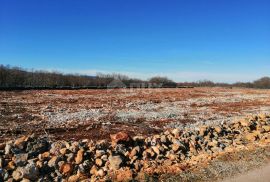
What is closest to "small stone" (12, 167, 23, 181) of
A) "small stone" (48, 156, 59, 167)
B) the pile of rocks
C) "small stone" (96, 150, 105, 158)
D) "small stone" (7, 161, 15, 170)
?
the pile of rocks

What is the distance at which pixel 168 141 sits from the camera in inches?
406

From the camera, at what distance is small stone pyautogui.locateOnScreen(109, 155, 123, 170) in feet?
26.3

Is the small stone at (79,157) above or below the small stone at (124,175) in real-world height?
above

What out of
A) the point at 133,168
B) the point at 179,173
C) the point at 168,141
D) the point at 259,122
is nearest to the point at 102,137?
the point at 168,141

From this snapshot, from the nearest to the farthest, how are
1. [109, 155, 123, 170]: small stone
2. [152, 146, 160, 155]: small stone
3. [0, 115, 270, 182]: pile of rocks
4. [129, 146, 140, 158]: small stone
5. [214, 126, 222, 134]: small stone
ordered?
[0, 115, 270, 182]: pile of rocks → [109, 155, 123, 170]: small stone → [129, 146, 140, 158]: small stone → [152, 146, 160, 155]: small stone → [214, 126, 222, 134]: small stone

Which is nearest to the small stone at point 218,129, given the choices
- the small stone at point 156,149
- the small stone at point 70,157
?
the small stone at point 156,149

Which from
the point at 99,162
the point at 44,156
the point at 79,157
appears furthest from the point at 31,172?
the point at 99,162

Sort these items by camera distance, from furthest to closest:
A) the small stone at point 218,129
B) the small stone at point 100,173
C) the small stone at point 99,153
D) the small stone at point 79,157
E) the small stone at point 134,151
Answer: the small stone at point 218,129 < the small stone at point 134,151 < the small stone at point 99,153 < the small stone at point 79,157 < the small stone at point 100,173

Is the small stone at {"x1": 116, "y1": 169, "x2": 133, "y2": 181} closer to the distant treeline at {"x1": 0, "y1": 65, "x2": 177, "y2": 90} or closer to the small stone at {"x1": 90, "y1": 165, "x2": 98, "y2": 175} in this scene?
the small stone at {"x1": 90, "y1": 165, "x2": 98, "y2": 175}

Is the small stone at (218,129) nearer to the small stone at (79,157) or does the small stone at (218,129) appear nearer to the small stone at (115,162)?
the small stone at (115,162)

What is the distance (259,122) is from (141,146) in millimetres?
7662

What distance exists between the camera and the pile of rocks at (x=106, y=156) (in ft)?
24.7

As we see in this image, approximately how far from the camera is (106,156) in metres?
8.56

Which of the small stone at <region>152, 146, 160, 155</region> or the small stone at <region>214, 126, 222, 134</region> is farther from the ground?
the small stone at <region>214, 126, 222, 134</region>
